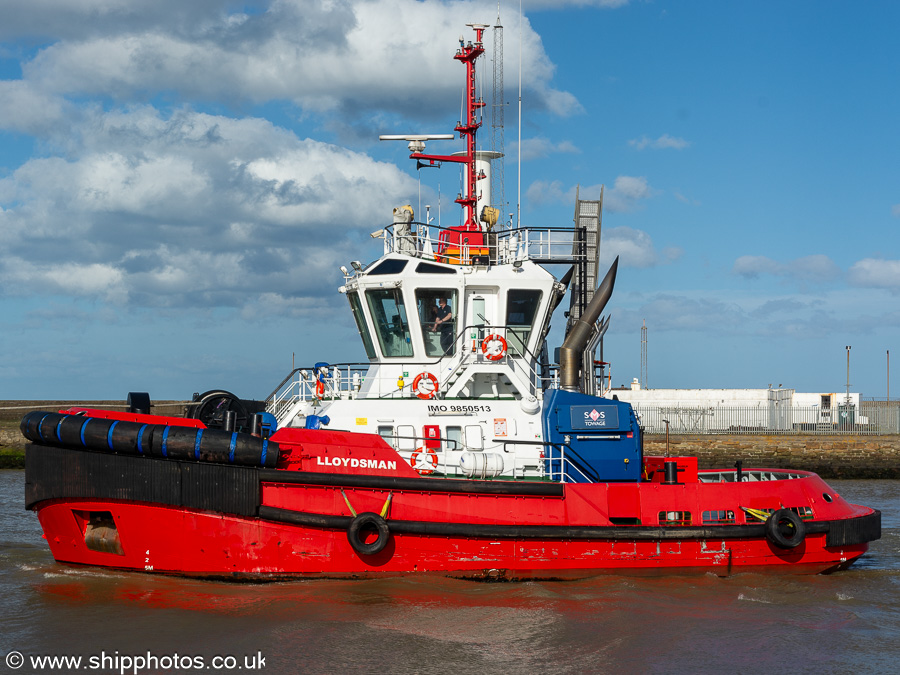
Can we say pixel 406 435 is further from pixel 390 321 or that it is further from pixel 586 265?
pixel 586 265

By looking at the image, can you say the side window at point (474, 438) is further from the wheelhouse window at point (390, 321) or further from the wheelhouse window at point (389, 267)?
the wheelhouse window at point (389, 267)

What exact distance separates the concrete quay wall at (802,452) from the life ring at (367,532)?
15.4 metres

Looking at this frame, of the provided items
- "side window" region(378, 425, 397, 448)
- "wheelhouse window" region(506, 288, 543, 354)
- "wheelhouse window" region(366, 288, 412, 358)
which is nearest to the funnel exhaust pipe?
"wheelhouse window" region(506, 288, 543, 354)

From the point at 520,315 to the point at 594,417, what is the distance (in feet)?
5.65

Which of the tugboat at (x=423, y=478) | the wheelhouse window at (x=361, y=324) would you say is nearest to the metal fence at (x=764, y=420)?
the tugboat at (x=423, y=478)

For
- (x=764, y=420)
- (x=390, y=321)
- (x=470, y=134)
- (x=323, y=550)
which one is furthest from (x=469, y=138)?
(x=764, y=420)

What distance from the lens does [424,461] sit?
29.2 ft

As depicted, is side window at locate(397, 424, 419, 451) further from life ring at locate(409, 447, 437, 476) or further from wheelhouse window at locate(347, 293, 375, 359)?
wheelhouse window at locate(347, 293, 375, 359)

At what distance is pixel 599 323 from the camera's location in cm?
1136

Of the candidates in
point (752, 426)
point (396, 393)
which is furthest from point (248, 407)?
point (752, 426)

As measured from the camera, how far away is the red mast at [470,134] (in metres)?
11.2

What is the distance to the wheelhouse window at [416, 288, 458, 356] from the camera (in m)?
9.88

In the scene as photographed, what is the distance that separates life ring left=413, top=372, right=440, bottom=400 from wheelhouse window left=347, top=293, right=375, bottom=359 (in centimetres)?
112

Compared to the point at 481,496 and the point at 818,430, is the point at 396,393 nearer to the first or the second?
the point at 481,496
